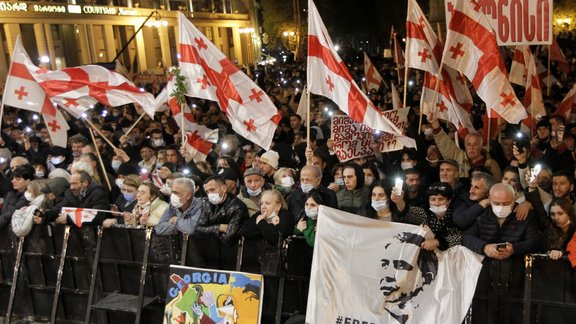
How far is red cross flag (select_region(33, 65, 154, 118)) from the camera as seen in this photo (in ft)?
27.1

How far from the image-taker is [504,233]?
194 inches

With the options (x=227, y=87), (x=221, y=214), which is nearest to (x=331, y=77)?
(x=227, y=87)

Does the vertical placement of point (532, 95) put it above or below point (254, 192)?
above

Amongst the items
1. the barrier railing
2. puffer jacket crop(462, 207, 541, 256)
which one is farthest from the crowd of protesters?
the barrier railing

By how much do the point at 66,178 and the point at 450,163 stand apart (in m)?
5.72

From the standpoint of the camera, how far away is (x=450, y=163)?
684 centimetres

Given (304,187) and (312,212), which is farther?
(304,187)

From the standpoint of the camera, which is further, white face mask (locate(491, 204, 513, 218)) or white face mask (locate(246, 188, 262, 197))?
white face mask (locate(246, 188, 262, 197))

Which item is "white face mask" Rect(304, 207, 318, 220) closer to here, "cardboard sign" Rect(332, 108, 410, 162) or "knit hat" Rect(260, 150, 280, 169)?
"cardboard sign" Rect(332, 108, 410, 162)

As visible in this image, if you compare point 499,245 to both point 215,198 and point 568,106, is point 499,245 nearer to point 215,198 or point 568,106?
point 215,198

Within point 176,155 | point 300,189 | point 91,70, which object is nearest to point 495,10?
point 300,189

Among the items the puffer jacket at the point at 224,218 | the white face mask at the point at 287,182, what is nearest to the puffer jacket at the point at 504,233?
the puffer jacket at the point at 224,218

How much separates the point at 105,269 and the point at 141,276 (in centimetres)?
56

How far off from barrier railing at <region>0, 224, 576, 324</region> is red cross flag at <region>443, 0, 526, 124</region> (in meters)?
2.87
